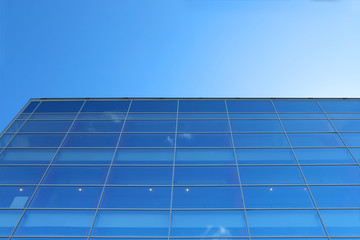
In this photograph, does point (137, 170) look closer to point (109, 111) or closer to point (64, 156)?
point (64, 156)

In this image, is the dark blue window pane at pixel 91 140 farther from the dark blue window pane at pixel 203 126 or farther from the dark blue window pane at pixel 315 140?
the dark blue window pane at pixel 315 140

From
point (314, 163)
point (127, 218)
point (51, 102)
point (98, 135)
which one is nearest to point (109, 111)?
point (98, 135)

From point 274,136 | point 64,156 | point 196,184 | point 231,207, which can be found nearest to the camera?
point 231,207

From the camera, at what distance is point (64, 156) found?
15562mm

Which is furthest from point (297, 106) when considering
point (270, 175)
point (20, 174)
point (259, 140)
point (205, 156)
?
point (20, 174)

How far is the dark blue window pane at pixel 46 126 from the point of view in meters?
17.6

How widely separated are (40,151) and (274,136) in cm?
1169

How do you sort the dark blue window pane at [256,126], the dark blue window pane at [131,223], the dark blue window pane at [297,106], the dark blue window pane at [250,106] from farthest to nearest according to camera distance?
the dark blue window pane at [250,106]
the dark blue window pane at [297,106]
the dark blue window pane at [256,126]
the dark blue window pane at [131,223]

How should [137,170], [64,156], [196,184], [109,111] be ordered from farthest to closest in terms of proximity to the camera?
[109,111], [64,156], [137,170], [196,184]

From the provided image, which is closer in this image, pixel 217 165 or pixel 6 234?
pixel 6 234

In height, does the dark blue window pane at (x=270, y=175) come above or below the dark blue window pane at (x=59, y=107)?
above

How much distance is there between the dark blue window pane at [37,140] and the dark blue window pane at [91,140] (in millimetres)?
527

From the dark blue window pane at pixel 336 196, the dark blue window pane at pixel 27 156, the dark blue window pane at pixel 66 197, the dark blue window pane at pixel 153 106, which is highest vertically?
the dark blue window pane at pixel 336 196

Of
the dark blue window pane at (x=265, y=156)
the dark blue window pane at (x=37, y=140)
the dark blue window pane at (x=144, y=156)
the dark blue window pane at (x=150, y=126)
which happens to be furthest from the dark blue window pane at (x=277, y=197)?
the dark blue window pane at (x=37, y=140)
